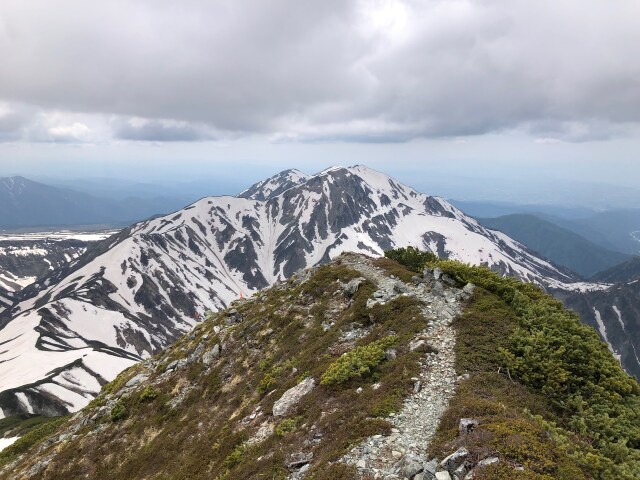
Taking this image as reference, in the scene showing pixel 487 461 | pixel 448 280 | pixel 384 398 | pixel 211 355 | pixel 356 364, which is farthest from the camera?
pixel 211 355

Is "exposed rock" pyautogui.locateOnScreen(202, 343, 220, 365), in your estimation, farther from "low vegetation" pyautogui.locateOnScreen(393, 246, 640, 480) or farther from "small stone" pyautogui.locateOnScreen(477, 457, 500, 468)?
"small stone" pyautogui.locateOnScreen(477, 457, 500, 468)

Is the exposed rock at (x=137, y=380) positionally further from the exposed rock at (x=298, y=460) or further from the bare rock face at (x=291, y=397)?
the exposed rock at (x=298, y=460)

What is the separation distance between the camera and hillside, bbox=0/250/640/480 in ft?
42.7

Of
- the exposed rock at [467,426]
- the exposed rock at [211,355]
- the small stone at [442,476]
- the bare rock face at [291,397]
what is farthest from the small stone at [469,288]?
the exposed rock at [211,355]

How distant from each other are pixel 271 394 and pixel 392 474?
11.6m

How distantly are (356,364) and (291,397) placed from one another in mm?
4038

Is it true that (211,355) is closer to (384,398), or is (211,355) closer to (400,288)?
(400,288)

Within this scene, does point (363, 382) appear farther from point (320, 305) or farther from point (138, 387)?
point (138, 387)

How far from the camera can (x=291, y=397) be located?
20672mm

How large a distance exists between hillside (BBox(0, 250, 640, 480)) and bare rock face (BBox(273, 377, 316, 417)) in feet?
0.42

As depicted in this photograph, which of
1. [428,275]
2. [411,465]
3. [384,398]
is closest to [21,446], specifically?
[384,398]

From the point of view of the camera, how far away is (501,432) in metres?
12.4

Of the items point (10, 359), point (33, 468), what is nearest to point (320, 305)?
point (33, 468)

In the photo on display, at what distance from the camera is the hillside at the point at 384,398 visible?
512 inches
